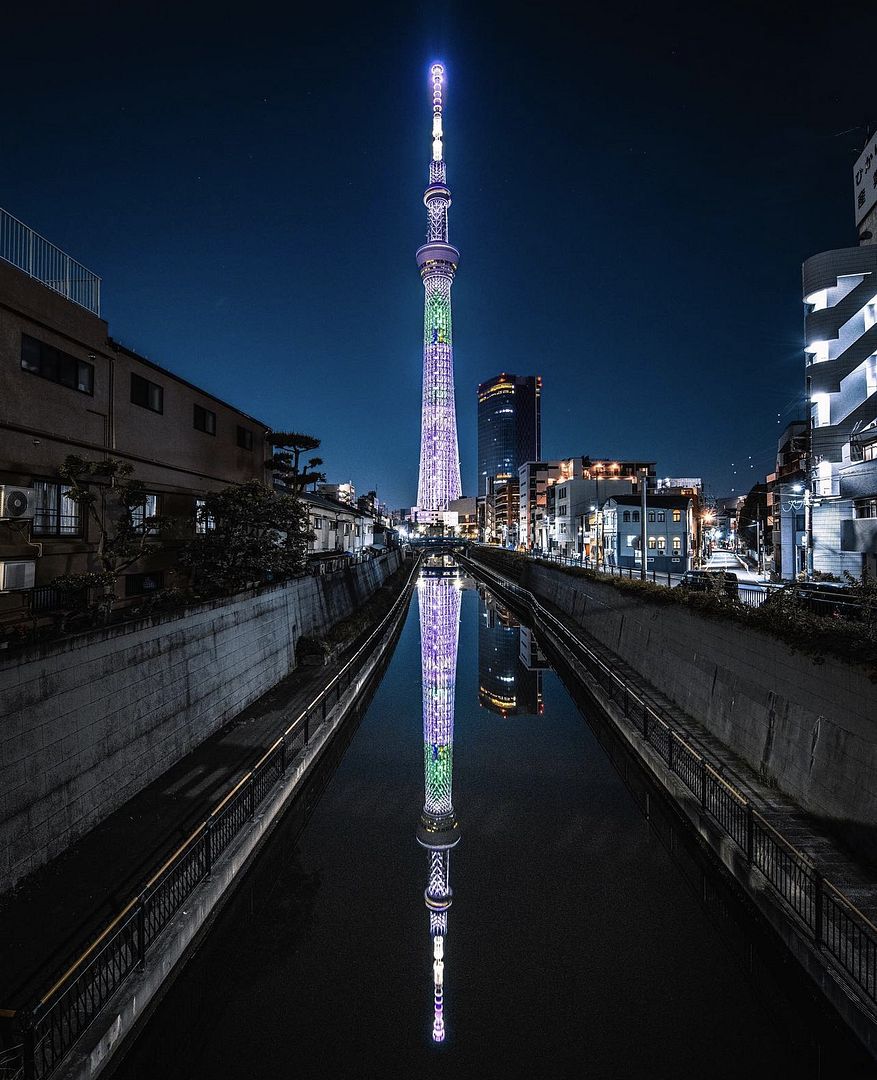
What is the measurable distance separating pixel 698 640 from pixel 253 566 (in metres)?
13.6

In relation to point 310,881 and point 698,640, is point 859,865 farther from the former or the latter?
point 310,881

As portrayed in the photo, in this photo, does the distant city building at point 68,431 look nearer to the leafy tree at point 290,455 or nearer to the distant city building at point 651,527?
the leafy tree at point 290,455

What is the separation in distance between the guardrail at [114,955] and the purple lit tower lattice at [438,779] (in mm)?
3408

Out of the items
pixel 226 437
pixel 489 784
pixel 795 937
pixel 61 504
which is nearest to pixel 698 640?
pixel 489 784

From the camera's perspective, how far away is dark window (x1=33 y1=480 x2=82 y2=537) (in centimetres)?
1281

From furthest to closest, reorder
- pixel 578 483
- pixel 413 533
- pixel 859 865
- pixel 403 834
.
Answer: pixel 413 533, pixel 578 483, pixel 403 834, pixel 859 865

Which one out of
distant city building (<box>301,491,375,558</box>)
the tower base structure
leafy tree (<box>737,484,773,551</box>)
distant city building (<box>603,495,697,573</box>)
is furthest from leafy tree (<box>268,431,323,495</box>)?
the tower base structure

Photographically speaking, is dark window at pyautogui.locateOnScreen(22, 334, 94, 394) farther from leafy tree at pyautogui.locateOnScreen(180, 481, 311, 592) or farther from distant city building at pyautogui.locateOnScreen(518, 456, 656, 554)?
distant city building at pyautogui.locateOnScreen(518, 456, 656, 554)

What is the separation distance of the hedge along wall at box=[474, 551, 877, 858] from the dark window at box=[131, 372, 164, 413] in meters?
17.5

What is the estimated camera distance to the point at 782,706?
32.4 ft

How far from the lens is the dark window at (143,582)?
16.3 m

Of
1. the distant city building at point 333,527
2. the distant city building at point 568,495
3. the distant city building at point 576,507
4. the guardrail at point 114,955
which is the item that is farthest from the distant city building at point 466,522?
the guardrail at point 114,955

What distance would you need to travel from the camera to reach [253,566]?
17.8 metres

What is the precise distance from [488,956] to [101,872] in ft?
17.6
